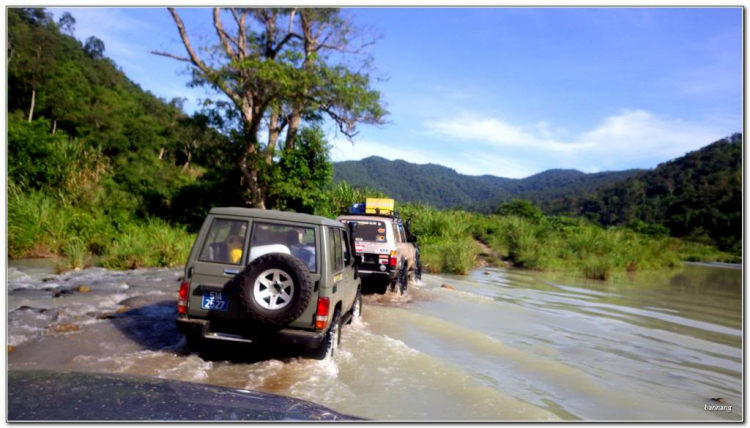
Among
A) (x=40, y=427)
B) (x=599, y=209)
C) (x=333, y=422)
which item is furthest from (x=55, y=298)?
(x=599, y=209)

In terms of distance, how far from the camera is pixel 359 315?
941 cm

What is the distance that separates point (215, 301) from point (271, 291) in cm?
68

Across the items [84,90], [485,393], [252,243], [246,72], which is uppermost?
[84,90]

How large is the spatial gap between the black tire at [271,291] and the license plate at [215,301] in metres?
0.35

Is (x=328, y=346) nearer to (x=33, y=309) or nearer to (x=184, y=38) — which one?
(x=33, y=309)

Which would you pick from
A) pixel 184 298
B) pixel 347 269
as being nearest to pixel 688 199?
pixel 347 269

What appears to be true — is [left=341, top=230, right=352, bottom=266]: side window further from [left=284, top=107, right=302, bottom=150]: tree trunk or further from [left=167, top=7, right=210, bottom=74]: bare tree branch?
[left=167, top=7, right=210, bottom=74]: bare tree branch

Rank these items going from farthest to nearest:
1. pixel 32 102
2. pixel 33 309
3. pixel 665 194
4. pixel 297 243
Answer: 1. pixel 665 194
2. pixel 32 102
3. pixel 33 309
4. pixel 297 243

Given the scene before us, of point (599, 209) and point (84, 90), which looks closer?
point (84, 90)

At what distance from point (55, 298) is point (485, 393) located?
7.79 metres

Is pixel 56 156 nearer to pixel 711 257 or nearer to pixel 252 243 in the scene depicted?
pixel 252 243

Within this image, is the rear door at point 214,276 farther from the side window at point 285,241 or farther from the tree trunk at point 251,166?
the tree trunk at point 251,166

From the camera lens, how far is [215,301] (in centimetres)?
594

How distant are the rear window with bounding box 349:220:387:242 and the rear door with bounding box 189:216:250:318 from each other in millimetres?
5981
